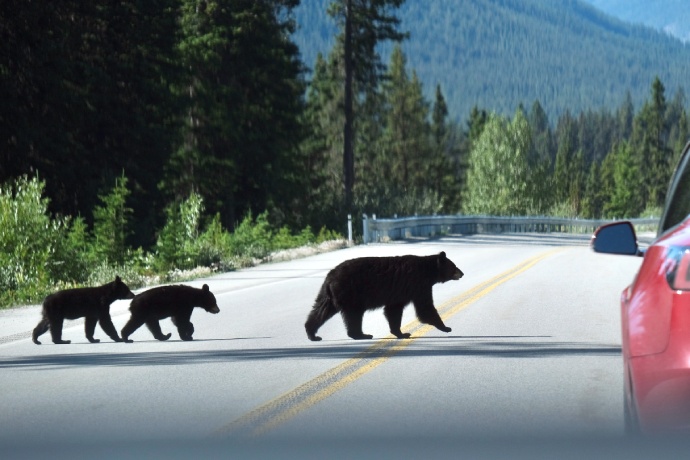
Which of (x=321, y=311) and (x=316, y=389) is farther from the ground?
(x=321, y=311)

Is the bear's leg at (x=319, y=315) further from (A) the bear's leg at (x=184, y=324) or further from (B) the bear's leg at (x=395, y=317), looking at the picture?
(A) the bear's leg at (x=184, y=324)

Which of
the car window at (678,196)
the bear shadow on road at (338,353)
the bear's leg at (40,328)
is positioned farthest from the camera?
the bear's leg at (40,328)

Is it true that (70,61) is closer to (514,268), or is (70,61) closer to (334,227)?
(334,227)

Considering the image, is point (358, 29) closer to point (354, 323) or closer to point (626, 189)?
point (354, 323)

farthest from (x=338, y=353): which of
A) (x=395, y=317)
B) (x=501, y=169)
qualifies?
(x=501, y=169)

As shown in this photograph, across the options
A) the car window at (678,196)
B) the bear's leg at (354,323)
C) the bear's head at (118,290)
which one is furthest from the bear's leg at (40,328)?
the car window at (678,196)

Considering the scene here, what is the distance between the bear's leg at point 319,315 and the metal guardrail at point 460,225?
93.0 feet

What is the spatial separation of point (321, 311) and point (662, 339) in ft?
26.7

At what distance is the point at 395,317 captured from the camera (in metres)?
13.1

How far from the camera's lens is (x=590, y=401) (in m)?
8.95

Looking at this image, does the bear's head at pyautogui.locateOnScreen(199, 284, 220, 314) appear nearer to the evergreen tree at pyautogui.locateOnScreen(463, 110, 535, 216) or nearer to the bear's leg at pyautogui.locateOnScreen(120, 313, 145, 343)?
the bear's leg at pyautogui.locateOnScreen(120, 313, 145, 343)

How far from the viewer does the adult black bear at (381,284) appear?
12234 mm

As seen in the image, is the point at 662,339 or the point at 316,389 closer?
the point at 662,339

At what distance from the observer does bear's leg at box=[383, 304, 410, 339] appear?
42.4 feet
